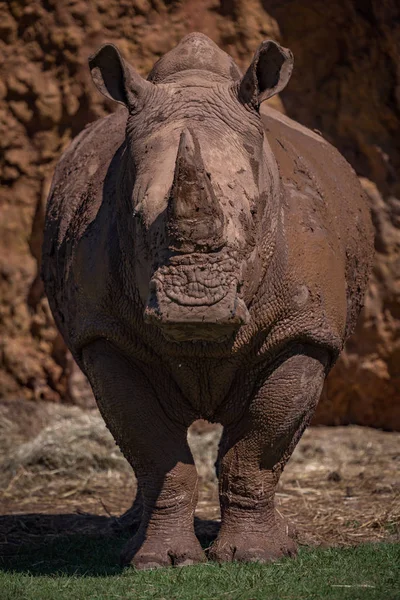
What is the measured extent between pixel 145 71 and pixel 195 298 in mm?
5840

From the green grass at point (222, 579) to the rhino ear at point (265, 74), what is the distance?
6.78 ft

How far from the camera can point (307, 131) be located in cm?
747

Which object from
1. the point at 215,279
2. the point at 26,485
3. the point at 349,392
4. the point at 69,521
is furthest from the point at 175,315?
the point at 349,392

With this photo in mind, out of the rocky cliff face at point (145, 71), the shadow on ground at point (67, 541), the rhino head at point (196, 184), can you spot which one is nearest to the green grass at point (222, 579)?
the shadow on ground at point (67, 541)

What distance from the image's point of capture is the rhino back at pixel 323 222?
577 centimetres

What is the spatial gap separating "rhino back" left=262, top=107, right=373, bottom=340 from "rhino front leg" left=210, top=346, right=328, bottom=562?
266 millimetres

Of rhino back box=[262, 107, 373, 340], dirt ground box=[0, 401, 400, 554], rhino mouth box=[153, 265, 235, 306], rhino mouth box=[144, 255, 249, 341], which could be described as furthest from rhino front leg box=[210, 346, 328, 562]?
rhino mouth box=[153, 265, 235, 306]

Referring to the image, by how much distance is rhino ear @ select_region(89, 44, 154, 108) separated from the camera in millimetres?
5527

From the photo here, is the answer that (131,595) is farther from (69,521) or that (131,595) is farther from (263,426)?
(69,521)

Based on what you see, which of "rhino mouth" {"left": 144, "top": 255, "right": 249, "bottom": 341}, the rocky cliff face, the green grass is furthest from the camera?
the rocky cliff face

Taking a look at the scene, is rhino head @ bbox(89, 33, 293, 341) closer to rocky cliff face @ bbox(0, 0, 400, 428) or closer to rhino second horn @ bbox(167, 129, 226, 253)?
rhino second horn @ bbox(167, 129, 226, 253)

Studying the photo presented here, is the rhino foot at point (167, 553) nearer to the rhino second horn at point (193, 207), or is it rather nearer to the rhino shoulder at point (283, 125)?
the rhino second horn at point (193, 207)

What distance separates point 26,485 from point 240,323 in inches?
161

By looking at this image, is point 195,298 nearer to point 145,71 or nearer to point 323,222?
point 323,222
